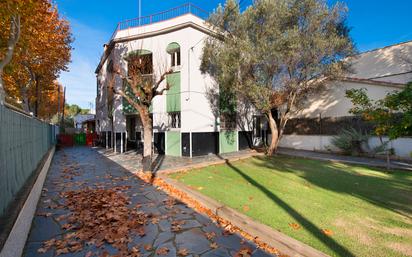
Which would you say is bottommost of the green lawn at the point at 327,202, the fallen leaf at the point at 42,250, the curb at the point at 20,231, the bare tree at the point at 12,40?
the fallen leaf at the point at 42,250

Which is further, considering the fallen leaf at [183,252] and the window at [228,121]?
the window at [228,121]

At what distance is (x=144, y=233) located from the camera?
3.82 meters

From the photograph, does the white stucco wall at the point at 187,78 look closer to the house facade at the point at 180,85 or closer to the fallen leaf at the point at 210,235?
the house facade at the point at 180,85

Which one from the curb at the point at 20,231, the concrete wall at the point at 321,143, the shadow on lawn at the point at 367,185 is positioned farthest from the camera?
the concrete wall at the point at 321,143

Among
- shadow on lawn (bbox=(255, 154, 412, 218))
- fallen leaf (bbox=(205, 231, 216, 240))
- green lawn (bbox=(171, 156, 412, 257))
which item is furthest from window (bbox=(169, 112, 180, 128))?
fallen leaf (bbox=(205, 231, 216, 240))

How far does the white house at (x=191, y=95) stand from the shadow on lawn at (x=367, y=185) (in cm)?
541

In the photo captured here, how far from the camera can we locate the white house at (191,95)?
42.4 ft

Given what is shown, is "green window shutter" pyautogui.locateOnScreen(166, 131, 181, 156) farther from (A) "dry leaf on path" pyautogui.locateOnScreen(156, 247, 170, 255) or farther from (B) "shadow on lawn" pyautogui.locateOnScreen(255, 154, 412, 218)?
(A) "dry leaf on path" pyautogui.locateOnScreen(156, 247, 170, 255)

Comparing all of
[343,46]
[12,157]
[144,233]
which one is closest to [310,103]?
[343,46]

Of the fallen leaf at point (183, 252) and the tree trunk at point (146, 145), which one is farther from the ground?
the tree trunk at point (146, 145)

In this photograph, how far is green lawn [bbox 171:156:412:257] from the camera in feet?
11.0

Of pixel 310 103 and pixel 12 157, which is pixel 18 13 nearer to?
pixel 12 157

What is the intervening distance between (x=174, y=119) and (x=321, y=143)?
31.4 feet

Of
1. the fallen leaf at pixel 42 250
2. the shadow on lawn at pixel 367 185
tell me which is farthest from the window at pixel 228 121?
the fallen leaf at pixel 42 250
